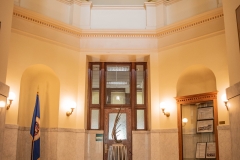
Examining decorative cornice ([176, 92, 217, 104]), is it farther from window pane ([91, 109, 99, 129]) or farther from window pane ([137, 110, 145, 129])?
window pane ([91, 109, 99, 129])

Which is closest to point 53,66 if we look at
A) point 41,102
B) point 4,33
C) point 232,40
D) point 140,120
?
point 41,102

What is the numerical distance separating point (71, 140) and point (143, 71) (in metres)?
3.84

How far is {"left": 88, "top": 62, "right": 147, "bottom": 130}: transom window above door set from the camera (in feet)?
37.7

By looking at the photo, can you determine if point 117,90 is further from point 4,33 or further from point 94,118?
point 4,33

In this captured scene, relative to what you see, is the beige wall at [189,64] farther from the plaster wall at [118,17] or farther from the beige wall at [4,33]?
the beige wall at [4,33]

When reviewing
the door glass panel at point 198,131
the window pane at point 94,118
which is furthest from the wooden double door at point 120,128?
the door glass panel at point 198,131

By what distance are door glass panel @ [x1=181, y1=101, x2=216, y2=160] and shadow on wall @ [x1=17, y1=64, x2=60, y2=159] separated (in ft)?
14.0

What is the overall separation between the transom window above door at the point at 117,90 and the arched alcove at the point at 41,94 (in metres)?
1.56

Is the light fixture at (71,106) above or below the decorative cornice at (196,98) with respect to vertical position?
below

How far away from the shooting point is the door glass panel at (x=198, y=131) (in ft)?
30.9

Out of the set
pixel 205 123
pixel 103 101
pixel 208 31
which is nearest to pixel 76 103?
pixel 103 101

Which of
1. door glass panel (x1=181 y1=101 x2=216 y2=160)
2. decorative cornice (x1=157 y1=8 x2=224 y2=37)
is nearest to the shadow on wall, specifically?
decorative cornice (x1=157 y1=8 x2=224 y2=37)

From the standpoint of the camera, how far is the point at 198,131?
980 cm

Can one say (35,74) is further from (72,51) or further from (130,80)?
(130,80)
